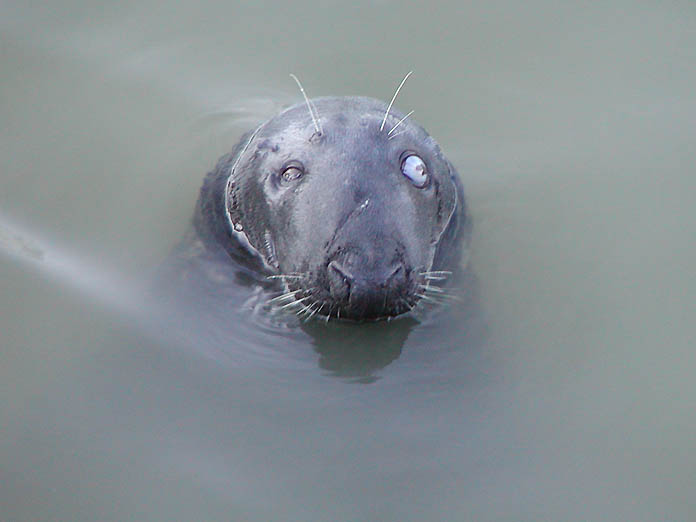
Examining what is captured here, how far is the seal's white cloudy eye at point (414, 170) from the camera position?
Result: 5715 millimetres

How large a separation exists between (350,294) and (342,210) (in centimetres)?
56

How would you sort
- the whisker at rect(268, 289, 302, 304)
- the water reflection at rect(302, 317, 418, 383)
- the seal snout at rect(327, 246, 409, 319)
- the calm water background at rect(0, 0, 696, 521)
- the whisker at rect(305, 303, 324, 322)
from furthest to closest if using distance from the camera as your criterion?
the whisker at rect(268, 289, 302, 304), the water reflection at rect(302, 317, 418, 383), the whisker at rect(305, 303, 324, 322), the seal snout at rect(327, 246, 409, 319), the calm water background at rect(0, 0, 696, 521)

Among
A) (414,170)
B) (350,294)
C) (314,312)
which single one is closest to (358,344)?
(314,312)

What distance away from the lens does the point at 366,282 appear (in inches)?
199

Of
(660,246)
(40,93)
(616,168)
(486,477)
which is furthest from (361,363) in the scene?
(40,93)

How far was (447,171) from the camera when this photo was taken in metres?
6.50

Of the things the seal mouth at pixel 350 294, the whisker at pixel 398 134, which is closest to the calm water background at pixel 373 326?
the seal mouth at pixel 350 294

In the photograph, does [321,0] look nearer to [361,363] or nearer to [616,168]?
[616,168]

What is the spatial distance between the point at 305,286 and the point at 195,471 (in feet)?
4.55

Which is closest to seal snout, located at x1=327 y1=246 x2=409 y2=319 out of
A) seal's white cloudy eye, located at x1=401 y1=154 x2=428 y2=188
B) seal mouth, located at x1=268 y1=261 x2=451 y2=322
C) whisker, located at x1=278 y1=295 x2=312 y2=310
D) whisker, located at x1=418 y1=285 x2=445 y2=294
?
seal mouth, located at x1=268 y1=261 x2=451 y2=322

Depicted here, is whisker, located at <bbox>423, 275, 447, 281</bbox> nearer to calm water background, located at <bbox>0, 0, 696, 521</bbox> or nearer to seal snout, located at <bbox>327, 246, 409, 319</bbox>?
calm water background, located at <bbox>0, 0, 696, 521</bbox>

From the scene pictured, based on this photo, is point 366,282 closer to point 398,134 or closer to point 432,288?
point 432,288

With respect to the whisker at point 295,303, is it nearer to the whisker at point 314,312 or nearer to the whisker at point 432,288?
the whisker at point 314,312

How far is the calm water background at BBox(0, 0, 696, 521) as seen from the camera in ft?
16.0
